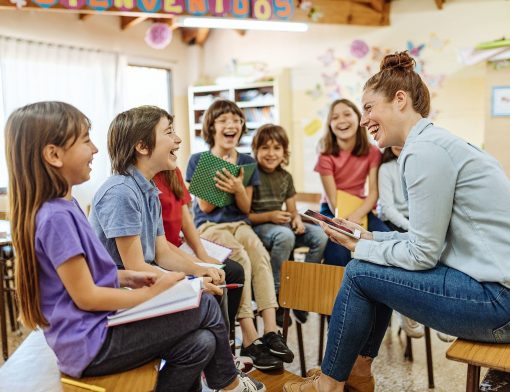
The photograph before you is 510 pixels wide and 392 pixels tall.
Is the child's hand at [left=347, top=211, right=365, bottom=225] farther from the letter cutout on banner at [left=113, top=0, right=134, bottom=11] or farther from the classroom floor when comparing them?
the letter cutout on banner at [left=113, top=0, right=134, bottom=11]

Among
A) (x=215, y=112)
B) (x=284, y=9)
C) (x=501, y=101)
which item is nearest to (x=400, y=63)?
(x=215, y=112)

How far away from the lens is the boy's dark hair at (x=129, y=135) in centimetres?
167

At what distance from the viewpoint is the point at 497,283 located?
49.4 inches

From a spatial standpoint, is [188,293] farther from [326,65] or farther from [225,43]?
→ [225,43]

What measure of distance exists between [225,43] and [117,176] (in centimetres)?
478

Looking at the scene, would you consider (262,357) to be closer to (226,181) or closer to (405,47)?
(226,181)

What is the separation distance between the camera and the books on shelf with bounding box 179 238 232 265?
210 cm

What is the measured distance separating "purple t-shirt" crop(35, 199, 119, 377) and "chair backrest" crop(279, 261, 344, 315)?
3.05 ft

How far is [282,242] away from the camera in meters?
2.50

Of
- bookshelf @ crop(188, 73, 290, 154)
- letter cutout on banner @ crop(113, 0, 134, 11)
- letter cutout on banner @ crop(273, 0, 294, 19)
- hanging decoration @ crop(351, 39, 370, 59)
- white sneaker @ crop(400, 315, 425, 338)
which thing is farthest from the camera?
bookshelf @ crop(188, 73, 290, 154)

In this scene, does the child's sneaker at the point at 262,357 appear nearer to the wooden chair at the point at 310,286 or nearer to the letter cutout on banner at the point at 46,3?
the wooden chair at the point at 310,286

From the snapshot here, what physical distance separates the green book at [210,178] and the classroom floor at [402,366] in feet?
2.82

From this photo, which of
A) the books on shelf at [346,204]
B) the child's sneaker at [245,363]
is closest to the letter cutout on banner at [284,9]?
the books on shelf at [346,204]

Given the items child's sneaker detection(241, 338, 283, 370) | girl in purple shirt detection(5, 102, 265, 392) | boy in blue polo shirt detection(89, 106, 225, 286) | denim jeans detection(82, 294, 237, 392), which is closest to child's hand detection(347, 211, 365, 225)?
child's sneaker detection(241, 338, 283, 370)
